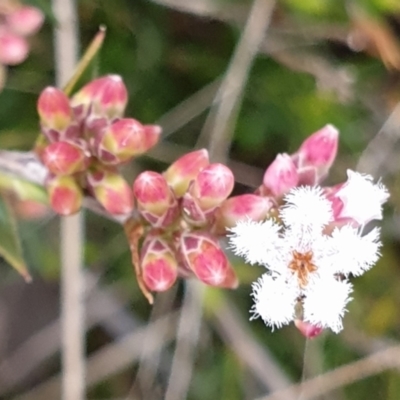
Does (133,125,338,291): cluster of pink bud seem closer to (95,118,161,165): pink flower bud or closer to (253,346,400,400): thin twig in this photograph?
(95,118,161,165): pink flower bud

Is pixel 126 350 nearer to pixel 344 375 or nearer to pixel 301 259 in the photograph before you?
pixel 344 375

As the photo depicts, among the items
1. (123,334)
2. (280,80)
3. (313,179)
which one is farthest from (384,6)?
(123,334)

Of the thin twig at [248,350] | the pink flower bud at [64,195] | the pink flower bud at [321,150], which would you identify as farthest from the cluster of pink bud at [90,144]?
the thin twig at [248,350]

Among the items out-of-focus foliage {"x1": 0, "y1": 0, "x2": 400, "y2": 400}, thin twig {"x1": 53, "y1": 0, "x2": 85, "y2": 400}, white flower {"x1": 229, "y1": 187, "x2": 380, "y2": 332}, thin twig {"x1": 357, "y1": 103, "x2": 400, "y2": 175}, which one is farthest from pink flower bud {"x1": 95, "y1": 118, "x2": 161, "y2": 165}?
thin twig {"x1": 357, "y1": 103, "x2": 400, "y2": 175}

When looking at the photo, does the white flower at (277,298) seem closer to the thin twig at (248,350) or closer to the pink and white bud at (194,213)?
the pink and white bud at (194,213)

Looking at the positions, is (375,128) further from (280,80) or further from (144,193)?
(144,193)

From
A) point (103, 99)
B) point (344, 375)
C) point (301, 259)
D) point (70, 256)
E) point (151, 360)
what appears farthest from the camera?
point (151, 360)

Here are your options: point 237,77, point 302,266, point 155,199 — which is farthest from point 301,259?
point 237,77
